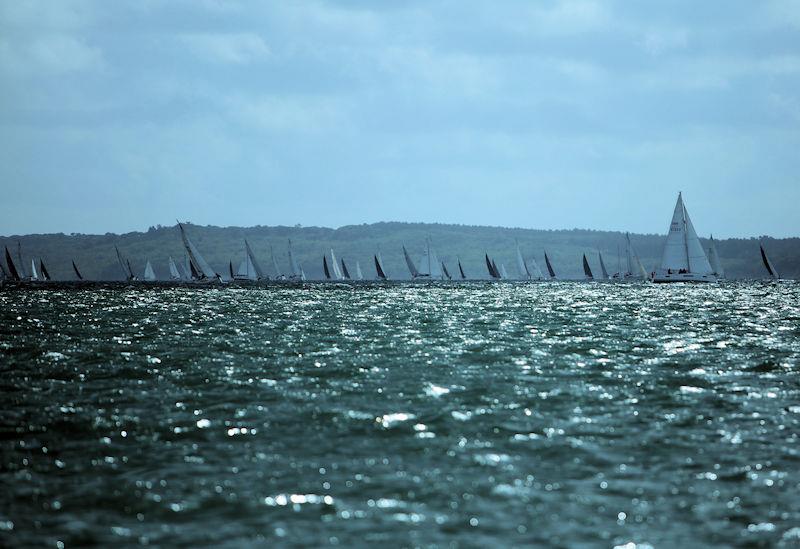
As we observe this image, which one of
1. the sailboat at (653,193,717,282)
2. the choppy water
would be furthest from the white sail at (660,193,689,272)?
the choppy water

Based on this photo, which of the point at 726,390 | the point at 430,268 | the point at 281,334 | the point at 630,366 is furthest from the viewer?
the point at 430,268

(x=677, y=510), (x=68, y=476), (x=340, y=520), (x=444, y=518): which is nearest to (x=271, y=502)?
(x=340, y=520)

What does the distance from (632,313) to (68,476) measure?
167ft

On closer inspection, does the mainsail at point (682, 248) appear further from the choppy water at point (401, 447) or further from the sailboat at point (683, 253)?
the choppy water at point (401, 447)

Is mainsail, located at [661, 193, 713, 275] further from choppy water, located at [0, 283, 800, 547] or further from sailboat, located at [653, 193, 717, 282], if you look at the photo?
choppy water, located at [0, 283, 800, 547]

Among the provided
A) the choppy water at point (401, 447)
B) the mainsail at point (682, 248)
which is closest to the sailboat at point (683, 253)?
the mainsail at point (682, 248)

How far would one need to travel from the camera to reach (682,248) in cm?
11669

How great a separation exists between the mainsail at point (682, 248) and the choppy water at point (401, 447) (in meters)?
85.3

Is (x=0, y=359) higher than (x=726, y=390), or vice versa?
(x=0, y=359)

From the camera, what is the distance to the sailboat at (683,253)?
113062 mm

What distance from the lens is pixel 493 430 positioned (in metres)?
Result: 15.7

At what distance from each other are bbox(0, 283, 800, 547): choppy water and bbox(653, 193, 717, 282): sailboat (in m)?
85.5

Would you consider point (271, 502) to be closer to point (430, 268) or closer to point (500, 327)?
point (500, 327)

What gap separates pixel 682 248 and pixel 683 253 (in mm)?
1232
